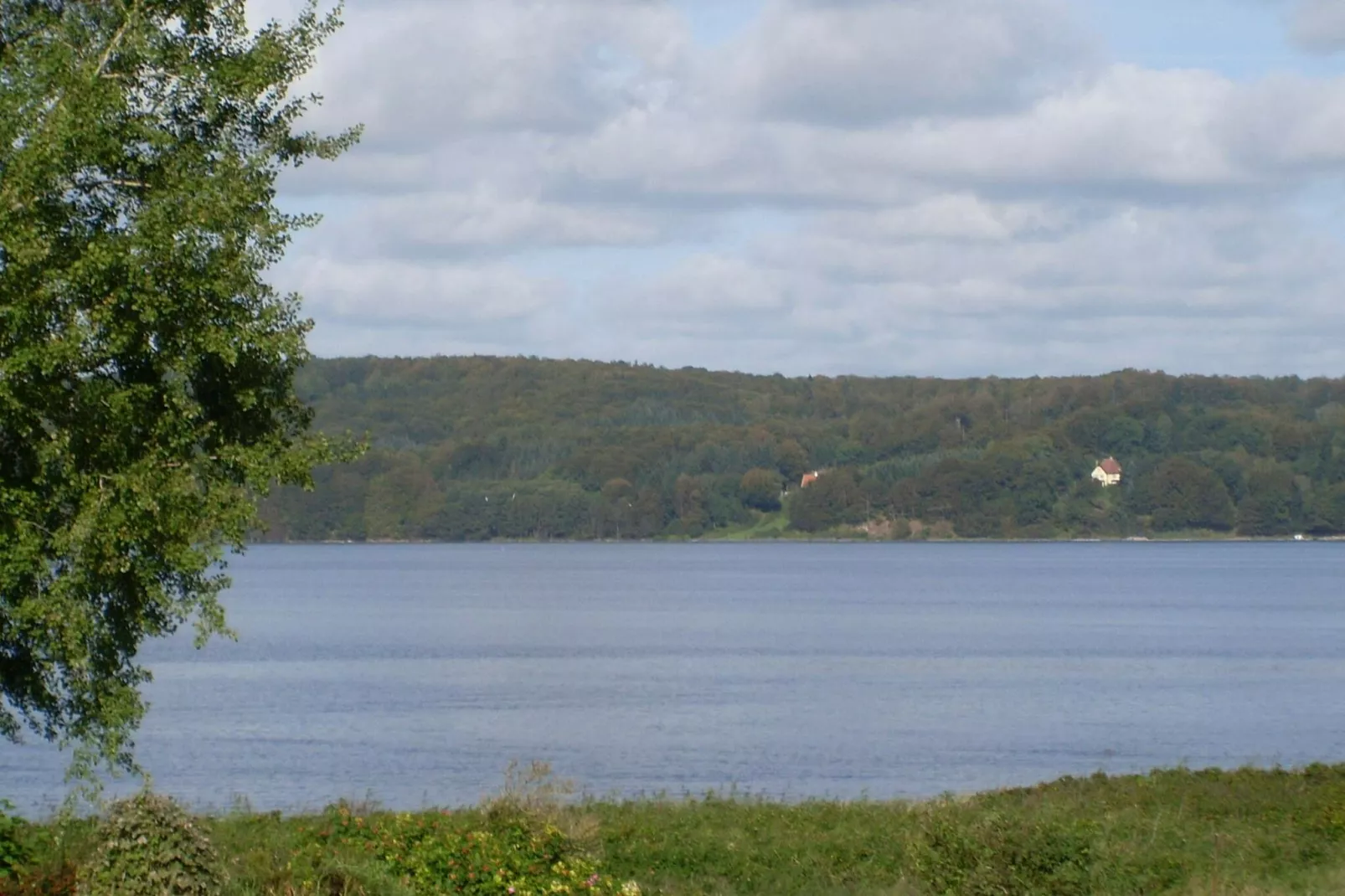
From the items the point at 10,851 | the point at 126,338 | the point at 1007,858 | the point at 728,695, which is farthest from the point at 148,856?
the point at 728,695

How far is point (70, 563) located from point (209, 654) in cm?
6227

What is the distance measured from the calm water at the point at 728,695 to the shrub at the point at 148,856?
18887mm

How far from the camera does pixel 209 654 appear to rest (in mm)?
72188

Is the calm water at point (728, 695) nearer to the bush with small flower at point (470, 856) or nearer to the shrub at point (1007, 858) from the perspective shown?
the bush with small flower at point (470, 856)

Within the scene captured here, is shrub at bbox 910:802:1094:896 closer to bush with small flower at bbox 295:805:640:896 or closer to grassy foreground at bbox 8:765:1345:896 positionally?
grassy foreground at bbox 8:765:1345:896

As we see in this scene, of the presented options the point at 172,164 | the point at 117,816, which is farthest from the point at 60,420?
the point at 117,816

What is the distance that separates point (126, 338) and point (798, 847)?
27.6ft

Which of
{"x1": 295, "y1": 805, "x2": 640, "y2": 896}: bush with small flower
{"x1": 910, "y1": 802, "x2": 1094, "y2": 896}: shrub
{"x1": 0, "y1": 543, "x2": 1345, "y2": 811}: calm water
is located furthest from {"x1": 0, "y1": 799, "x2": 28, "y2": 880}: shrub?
{"x1": 0, "y1": 543, "x2": 1345, "y2": 811}: calm water

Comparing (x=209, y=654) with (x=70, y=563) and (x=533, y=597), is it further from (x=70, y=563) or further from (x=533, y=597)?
(x=70, y=563)

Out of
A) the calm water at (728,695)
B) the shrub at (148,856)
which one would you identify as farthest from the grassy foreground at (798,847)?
the calm water at (728,695)

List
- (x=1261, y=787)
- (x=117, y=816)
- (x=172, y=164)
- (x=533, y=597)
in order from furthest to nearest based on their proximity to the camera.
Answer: (x=533, y=597), (x=1261, y=787), (x=172, y=164), (x=117, y=816)

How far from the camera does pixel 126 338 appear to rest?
11.9 m

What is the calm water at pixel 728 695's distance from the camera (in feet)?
119

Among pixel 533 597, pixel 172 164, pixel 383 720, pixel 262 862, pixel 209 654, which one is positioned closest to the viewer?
pixel 262 862
